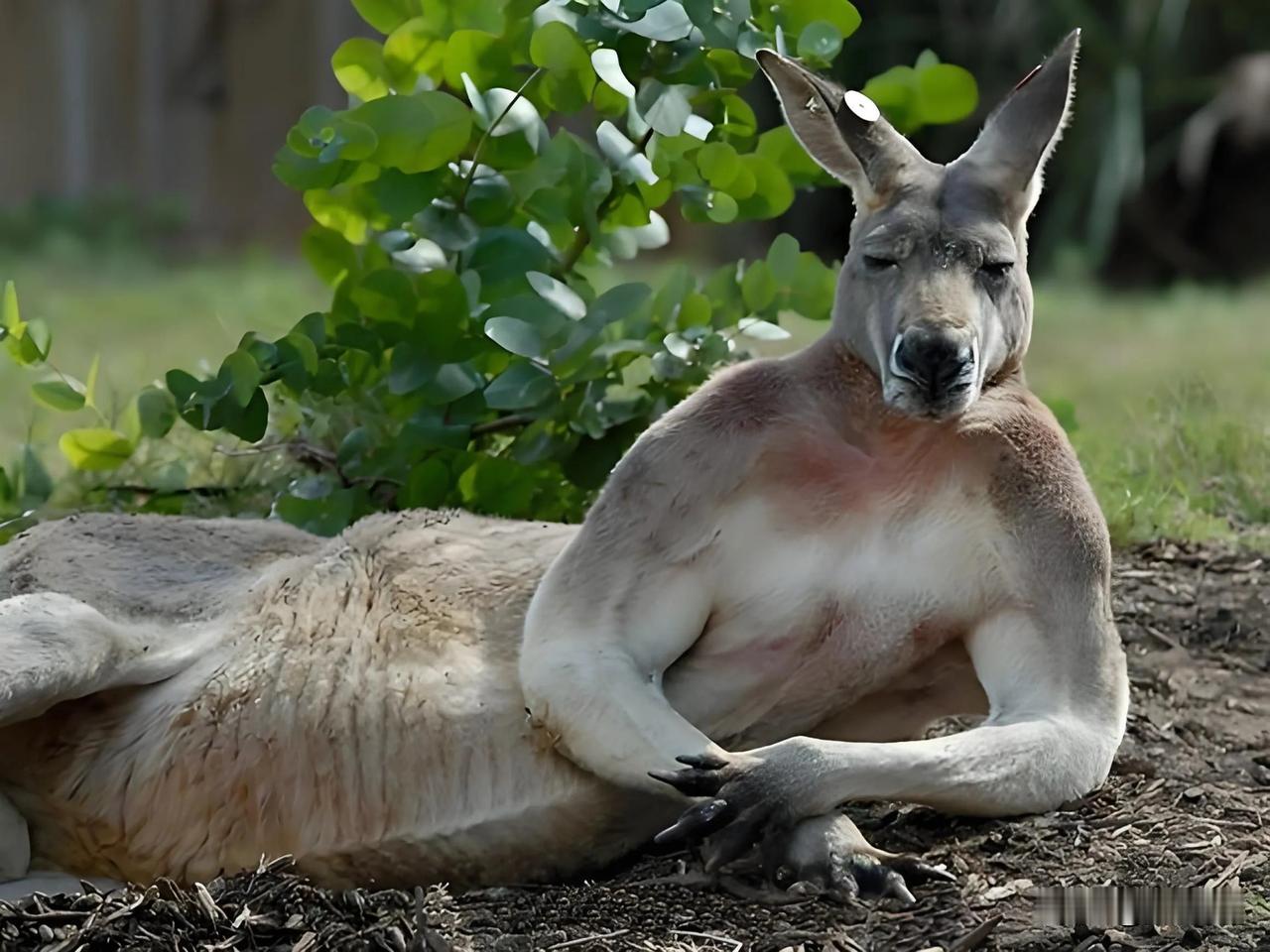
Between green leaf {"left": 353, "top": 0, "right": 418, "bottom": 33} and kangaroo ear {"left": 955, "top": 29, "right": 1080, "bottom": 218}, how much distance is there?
139cm

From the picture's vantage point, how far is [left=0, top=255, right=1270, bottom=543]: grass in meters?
4.47

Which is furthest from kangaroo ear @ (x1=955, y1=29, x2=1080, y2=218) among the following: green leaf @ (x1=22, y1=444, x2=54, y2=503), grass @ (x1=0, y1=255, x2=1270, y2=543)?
green leaf @ (x1=22, y1=444, x2=54, y2=503)

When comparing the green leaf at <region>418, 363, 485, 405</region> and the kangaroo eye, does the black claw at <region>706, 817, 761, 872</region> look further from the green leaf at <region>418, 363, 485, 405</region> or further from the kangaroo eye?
the green leaf at <region>418, 363, 485, 405</region>

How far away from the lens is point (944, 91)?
12.9 ft

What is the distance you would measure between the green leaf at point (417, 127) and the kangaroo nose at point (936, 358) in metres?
1.30

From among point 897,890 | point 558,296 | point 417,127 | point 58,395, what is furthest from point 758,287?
point 897,890

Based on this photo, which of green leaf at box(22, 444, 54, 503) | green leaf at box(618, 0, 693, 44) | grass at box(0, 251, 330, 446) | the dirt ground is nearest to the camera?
the dirt ground

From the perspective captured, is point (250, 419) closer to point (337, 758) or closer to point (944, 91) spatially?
point (337, 758)

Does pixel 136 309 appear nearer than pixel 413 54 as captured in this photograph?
No

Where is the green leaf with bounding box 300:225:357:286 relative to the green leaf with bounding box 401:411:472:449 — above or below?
above

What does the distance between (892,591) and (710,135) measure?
126 cm

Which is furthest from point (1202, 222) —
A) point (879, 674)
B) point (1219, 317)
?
point (879, 674)

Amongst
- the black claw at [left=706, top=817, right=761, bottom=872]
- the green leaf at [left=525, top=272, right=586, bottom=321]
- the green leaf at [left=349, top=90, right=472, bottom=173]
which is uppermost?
the green leaf at [left=349, top=90, right=472, bottom=173]

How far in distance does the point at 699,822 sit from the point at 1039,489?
0.71 m
